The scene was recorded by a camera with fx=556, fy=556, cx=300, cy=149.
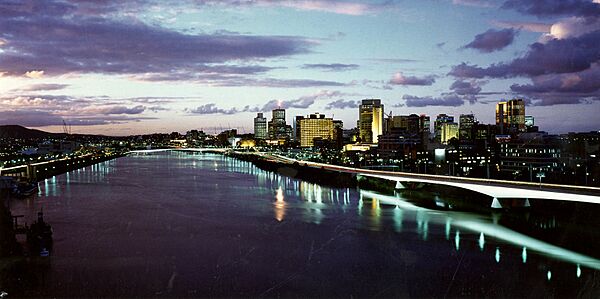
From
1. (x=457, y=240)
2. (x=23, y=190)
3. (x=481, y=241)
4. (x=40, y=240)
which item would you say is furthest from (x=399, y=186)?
(x=23, y=190)

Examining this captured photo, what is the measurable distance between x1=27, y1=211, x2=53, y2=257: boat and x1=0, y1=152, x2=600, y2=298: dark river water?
0.91 ft

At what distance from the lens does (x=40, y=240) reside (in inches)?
488

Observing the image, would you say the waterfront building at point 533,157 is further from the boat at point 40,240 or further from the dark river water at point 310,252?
the boat at point 40,240

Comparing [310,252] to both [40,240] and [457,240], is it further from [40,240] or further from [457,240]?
[40,240]

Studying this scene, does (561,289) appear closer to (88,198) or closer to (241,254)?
(241,254)

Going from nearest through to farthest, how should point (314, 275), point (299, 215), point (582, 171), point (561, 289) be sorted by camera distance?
point (561, 289), point (314, 275), point (299, 215), point (582, 171)

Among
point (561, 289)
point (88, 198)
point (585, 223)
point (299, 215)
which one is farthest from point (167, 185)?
point (561, 289)

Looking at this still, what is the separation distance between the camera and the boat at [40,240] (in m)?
12.1

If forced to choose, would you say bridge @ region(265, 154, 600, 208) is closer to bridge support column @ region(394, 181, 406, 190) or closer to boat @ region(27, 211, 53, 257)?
bridge support column @ region(394, 181, 406, 190)

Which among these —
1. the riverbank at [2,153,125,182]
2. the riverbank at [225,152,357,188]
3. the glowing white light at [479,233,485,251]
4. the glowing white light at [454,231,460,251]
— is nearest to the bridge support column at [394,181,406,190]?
the riverbank at [225,152,357,188]

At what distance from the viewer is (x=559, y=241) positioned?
13.3 meters

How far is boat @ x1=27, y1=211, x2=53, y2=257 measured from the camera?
12070mm

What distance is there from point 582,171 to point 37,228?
2613cm

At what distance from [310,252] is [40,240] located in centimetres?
603
